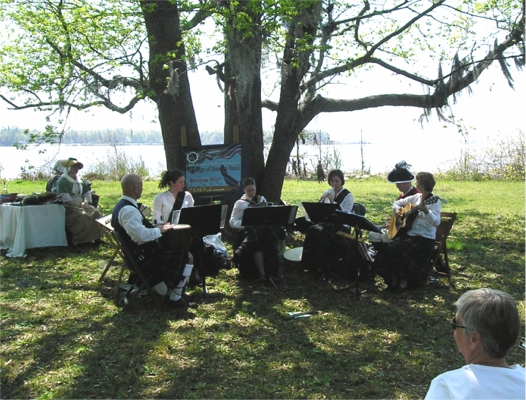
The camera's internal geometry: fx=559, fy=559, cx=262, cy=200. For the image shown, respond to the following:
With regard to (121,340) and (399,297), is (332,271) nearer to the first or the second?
(399,297)

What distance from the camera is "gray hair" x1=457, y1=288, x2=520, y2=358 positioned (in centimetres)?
206

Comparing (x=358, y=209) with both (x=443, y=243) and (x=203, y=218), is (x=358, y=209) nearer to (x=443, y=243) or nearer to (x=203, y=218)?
(x=443, y=243)

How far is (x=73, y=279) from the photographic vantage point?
703 cm

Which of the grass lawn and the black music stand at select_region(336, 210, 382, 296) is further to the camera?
the black music stand at select_region(336, 210, 382, 296)

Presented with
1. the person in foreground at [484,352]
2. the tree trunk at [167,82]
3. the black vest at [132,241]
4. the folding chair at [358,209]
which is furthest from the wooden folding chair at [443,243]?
the person in foreground at [484,352]

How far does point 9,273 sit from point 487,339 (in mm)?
6692

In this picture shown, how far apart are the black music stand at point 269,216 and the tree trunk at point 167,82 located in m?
2.62

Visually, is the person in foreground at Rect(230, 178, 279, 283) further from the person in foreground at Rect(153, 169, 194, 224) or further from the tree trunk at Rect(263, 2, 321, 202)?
the tree trunk at Rect(263, 2, 321, 202)

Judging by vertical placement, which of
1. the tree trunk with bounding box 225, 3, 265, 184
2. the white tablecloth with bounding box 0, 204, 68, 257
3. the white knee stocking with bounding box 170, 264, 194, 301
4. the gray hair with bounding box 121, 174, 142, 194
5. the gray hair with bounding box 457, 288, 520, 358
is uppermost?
the tree trunk with bounding box 225, 3, 265, 184

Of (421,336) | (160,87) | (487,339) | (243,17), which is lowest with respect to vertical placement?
(421,336)

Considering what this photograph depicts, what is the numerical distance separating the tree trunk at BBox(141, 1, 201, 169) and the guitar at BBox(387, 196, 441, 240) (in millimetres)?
3528

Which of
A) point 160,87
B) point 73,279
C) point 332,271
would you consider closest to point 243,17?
point 160,87

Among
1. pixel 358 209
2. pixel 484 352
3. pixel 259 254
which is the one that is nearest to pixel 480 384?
pixel 484 352

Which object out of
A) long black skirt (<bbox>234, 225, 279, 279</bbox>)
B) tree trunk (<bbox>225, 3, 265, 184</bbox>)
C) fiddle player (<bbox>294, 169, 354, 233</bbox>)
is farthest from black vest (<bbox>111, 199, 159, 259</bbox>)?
tree trunk (<bbox>225, 3, 265, 184</bbox>)
